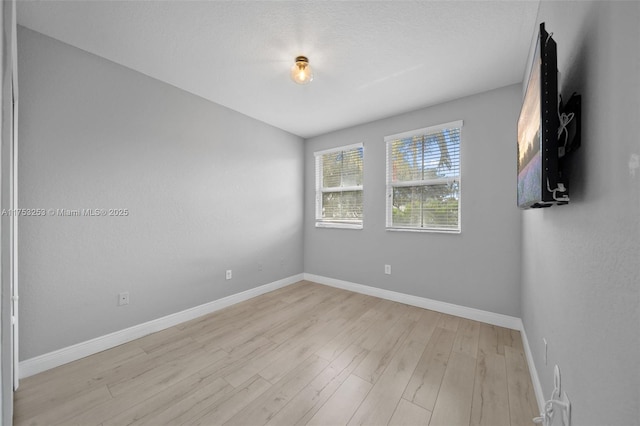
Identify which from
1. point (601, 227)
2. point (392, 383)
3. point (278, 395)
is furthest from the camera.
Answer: point (392, 383)

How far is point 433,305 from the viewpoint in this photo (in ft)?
9.57

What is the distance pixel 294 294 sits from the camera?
3.47 meters

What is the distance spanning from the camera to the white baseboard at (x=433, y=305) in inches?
97.9

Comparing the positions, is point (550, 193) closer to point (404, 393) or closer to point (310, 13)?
point (404, 393)

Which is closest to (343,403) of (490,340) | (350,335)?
(350,335)

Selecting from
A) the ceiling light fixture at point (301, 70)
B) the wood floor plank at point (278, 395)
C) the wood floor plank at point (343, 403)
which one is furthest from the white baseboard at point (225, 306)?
the ceiling light fixture at point (301, 70)

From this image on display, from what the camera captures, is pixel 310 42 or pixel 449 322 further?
pixel 449 322

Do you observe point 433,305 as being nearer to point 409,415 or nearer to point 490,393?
point 490,393

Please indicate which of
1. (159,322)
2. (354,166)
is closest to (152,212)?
(159,322)

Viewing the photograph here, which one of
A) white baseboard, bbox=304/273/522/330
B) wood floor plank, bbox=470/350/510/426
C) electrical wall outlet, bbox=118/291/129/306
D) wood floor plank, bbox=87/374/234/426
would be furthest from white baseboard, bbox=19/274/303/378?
wood floor plank, bbox=470/350/510/426

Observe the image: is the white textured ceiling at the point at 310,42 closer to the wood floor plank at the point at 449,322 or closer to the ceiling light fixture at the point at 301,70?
the ceiling light fixture at the point at 301,70

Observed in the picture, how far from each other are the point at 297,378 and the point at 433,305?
76.5 inches

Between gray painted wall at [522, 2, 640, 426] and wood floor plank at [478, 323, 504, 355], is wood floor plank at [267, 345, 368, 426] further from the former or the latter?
gray painted wall at [522, 2, 640, 426]

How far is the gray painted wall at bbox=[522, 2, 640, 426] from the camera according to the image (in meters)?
0.57
